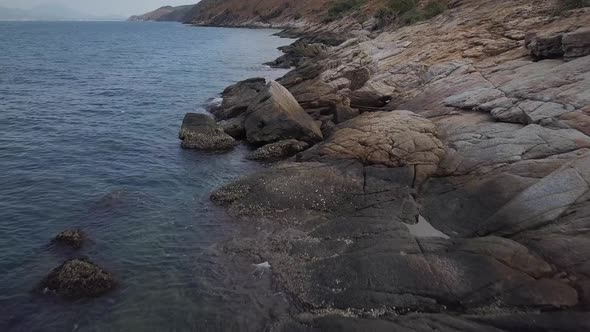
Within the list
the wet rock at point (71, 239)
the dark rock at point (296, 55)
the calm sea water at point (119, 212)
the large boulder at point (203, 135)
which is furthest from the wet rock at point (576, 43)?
the dark rock at point (296, 55)

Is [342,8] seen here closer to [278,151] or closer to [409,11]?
[409,11]

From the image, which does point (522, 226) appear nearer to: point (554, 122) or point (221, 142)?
point (554, 122)

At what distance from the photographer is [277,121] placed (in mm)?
29844

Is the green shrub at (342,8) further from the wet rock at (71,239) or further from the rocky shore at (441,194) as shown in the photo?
the wet rock at (71,239)

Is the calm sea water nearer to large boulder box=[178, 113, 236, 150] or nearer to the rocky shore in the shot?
large boulder box=[178, 113, 236, 150]

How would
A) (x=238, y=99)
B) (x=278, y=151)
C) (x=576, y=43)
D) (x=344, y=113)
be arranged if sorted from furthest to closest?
(x=238, y=99) < (x=344, y=113) < (x=278, y=151) < (x=576, y=43)

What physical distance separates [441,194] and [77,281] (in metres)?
14.2

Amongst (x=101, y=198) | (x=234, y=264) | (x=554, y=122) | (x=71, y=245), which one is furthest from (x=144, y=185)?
(x=554, y=122)

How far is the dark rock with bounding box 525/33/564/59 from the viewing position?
81.0 feet

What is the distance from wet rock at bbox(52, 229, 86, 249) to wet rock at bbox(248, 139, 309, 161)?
40.3 feet

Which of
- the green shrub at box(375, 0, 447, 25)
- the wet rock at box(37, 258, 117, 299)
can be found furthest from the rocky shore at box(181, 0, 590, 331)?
the green shrub at box(375, 0, 447, 25)

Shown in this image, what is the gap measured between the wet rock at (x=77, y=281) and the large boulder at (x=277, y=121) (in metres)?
16.2

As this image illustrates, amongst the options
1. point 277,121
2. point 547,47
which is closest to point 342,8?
point 277,121

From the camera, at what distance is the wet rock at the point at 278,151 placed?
91.7 ft
